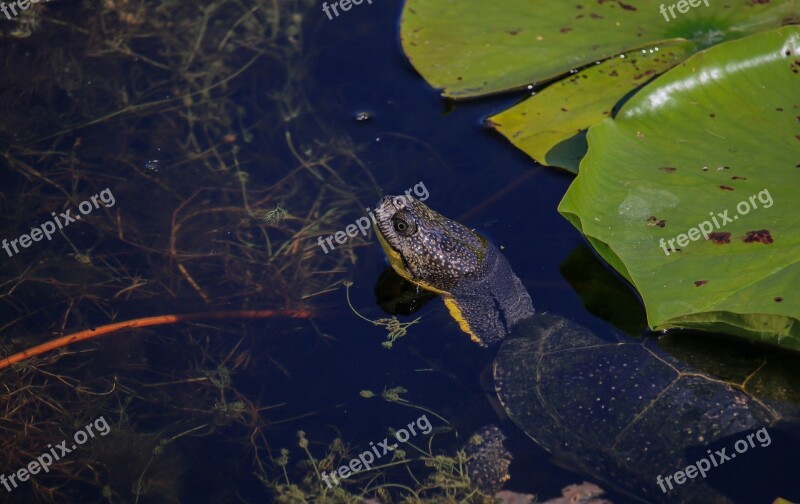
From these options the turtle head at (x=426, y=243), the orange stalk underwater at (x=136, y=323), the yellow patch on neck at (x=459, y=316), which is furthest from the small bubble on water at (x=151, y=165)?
the yellow patch on neck at (x=459, y=316)

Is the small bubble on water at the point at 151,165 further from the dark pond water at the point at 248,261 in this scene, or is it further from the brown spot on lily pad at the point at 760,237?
the brown spot on lily pad at the point at 760,237

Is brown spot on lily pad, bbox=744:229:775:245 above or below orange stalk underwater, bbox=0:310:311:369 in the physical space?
above

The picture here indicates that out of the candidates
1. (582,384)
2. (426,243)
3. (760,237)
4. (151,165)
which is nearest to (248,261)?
(151,165)

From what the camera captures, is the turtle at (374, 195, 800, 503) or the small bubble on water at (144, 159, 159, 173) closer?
the turtle at (374, 195, 800, 503)

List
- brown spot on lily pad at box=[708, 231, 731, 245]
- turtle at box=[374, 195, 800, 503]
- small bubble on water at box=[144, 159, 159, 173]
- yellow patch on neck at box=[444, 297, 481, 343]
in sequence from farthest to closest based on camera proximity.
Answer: small bubble on water at box=[144, 159, 159, 173] → yellow patch on neck at box=[444, 297, 481, 343] → turtle at box=[374, 195, 800, 503] → brown spot on lily pad at box=[708, 231, 731, 245]

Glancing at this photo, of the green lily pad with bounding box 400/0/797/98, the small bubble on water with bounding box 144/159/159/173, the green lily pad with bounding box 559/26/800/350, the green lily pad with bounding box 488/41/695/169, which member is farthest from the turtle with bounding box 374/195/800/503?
the small bubble on water with bounding box 144/159/159/173

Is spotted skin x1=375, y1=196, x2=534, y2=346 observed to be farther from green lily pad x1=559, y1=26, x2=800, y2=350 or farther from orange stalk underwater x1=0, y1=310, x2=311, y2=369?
green lily pad x1=559, y1=26, x2=800, y2=350

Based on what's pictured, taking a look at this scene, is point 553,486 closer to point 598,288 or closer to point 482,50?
point 598,288
